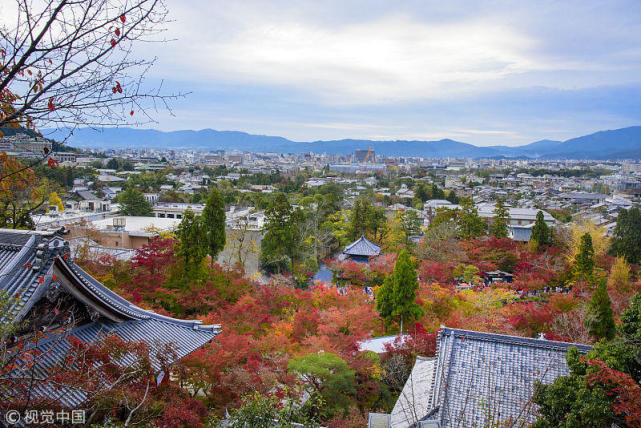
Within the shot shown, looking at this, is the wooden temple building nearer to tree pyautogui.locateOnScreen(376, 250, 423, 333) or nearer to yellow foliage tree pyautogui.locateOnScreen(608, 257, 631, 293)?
tree pyautogui.locateOnScreen(376, 250, 423, 333)

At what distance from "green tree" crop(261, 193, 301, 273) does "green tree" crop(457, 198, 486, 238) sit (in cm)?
1067

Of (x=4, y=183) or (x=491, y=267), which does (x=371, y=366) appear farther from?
(x=491, y=267)

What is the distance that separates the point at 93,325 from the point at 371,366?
5.83 m

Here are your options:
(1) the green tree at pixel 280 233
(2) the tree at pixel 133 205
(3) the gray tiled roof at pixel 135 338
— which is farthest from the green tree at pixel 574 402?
(2) the tree at pixel 133 205

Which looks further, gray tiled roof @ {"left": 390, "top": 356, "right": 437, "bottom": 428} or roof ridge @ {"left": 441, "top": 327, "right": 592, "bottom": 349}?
roof ridge @ {"left": 441, "top": 327, "right": 592, "bottom": 349}

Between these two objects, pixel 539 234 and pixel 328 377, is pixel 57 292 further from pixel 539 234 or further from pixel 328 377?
pixel 539 234

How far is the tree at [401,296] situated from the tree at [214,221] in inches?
281

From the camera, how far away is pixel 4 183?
3902 millimetres

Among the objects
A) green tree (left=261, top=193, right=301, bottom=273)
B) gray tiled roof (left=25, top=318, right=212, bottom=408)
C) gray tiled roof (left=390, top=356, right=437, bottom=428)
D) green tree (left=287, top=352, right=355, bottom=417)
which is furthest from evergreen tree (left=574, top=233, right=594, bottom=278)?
gray tiled roof (left=25, top=318, right=212, bottom=408)

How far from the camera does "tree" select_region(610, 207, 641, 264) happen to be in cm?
2167

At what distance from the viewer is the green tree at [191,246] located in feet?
44.7

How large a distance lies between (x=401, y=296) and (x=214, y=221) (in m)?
8.01

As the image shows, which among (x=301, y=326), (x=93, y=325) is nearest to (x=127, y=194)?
(x=301, y=326)

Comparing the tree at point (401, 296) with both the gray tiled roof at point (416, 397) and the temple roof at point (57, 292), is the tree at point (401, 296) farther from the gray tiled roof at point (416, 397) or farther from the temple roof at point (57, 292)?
the temple roof at point (57, 292)
